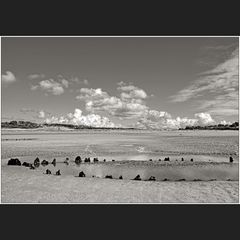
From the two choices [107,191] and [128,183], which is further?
[128,183]

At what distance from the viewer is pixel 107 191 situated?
12844 mm

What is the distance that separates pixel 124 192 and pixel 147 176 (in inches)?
163

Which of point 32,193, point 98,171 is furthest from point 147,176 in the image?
point 32,193

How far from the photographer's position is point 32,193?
12.4 meters

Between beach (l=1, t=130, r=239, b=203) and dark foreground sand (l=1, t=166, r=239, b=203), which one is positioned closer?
dark foreground sand (l=1, t=166, r=239, b=203)

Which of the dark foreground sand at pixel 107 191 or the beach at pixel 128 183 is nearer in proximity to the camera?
the dark foreground sand at pixel 107 191

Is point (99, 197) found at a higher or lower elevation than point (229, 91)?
lower

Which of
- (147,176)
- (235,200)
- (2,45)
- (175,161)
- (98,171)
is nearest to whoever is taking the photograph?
(235,200)

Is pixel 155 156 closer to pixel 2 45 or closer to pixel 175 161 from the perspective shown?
pixel 175 161

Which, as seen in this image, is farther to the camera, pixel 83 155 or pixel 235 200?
pixel 83 155

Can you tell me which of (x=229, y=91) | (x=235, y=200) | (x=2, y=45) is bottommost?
(x=235, y=200)

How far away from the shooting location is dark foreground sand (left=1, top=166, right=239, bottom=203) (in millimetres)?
11859

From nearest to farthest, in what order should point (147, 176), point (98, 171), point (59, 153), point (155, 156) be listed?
point (147, 176)
point (98, 171)
point (155, 156)
point (59, 153)

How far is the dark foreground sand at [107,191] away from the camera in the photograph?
11859 millimetres
